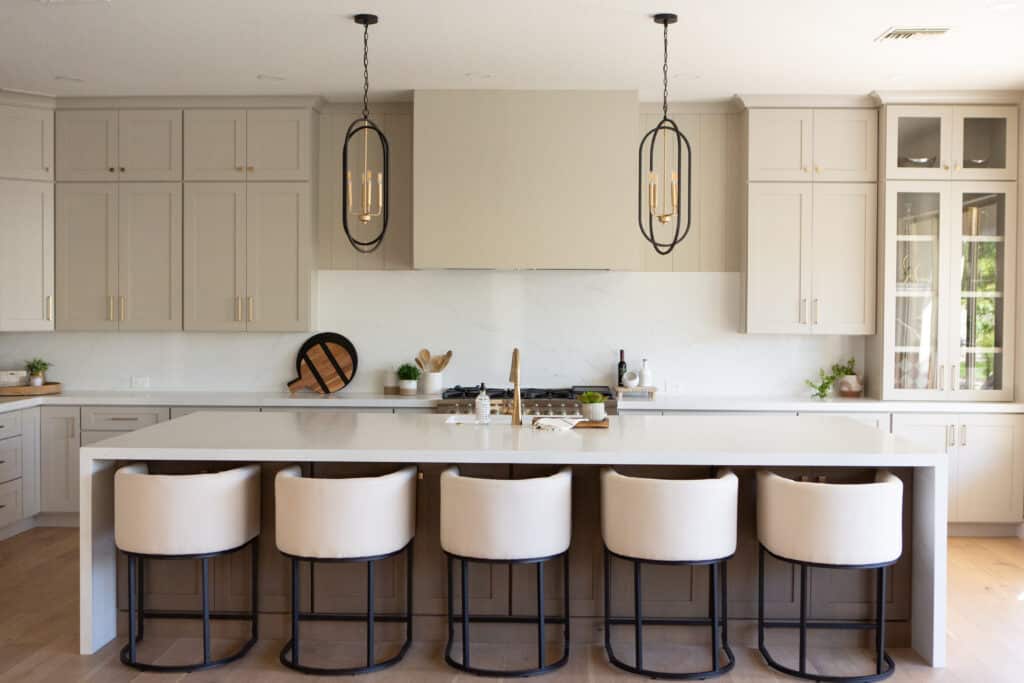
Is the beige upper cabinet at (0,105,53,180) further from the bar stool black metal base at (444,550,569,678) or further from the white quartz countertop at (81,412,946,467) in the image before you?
the bar stool black metal base at (444,550,569,678)

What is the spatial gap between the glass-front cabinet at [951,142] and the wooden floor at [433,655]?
2.52 metres

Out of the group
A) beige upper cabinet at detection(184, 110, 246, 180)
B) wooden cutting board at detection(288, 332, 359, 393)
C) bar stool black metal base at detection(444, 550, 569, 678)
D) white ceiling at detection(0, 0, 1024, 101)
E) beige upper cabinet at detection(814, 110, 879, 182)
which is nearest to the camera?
bar stool black metal base at detection(444, 550, 569, 678)

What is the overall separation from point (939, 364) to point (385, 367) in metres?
3.53

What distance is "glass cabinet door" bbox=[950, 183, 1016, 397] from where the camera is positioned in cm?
518

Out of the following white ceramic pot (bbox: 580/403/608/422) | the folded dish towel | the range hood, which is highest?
the range hood

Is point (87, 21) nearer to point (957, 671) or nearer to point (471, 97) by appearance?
point (471, 97)

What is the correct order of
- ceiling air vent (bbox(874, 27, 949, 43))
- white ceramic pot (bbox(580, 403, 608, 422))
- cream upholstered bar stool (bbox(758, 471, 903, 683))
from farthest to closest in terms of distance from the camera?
1. ceiling air vent (bbox(874, 27, 949, 43))
2. white ceramic pot (bbox(580, 403, 608, 422))
3. cream upholstered bar stool (bbox(758, 471, 903, 683))

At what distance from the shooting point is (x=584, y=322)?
5.66m

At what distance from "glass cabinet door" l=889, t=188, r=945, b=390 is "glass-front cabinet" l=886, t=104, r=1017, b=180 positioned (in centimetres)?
15

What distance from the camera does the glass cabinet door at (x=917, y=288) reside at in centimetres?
520

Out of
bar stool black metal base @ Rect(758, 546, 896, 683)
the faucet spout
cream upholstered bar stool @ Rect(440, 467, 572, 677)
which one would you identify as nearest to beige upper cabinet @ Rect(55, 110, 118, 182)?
the faucet spout

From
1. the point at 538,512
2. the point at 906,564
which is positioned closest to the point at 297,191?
the point at 538,512

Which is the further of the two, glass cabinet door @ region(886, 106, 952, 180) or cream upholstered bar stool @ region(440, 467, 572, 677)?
glass cabinet door @ region(886, 106, 952, 180)

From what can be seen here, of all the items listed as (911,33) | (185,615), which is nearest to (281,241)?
(185,615)
